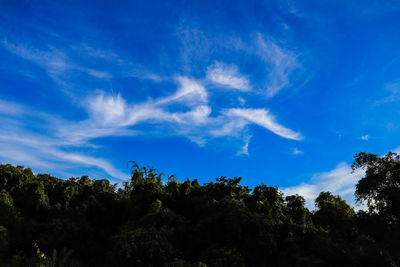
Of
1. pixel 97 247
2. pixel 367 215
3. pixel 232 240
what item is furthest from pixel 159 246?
pixel 367 215

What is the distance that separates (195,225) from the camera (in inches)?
706

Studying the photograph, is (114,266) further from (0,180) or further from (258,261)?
(0,180)

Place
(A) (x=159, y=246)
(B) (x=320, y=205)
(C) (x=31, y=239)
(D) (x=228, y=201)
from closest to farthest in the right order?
(A) (x=159, y=246)
(D) (x=228, y=201)
(C) (x=31, y=239)
(B) (x=320, y=205)

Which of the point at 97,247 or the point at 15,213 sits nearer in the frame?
the point at 97,247

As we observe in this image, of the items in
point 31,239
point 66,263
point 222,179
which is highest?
point 222,179

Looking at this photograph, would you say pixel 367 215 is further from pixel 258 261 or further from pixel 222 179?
pixel 222 179

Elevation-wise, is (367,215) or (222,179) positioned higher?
(222,179)

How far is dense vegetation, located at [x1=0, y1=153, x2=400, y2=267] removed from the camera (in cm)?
1522

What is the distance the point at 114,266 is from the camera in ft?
49.8

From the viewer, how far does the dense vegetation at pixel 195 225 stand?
15219 millimetres

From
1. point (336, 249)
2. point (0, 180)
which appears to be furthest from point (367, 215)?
point (0, 180)

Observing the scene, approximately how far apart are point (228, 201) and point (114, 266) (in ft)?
24.7

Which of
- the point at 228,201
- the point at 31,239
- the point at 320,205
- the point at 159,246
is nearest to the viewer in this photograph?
the point at 159,246

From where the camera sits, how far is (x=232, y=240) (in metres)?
15.9
